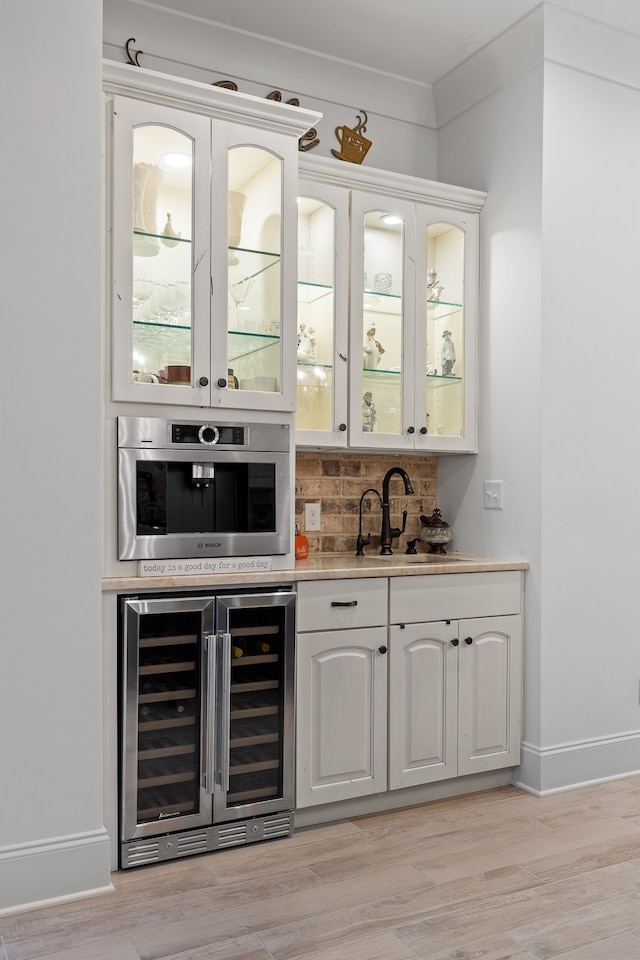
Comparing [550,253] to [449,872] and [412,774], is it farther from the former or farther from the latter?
[449,872]

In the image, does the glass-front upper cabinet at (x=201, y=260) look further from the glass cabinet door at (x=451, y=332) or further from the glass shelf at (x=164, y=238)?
the glass cabinet door at (x=451, y=332)

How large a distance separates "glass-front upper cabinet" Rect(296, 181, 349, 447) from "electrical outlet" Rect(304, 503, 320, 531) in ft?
1.23

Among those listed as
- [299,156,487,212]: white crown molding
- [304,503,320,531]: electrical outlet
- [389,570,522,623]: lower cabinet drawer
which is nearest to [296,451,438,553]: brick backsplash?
[304,503,320,531]: electrical outlet

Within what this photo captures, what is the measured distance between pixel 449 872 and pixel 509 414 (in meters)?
1.81

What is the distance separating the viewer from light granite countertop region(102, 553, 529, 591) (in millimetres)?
2578

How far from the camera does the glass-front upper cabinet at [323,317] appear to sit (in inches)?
128

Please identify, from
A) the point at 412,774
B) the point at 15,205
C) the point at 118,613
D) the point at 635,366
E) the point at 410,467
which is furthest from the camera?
the point at 410,467

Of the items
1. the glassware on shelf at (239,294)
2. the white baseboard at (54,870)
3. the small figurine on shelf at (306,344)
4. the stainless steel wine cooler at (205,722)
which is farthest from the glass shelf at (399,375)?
the white baseboard at (54,870)

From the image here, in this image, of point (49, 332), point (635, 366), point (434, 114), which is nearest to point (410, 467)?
point (635, 366)

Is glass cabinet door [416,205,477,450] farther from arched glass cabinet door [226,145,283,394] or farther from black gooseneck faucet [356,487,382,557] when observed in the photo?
arched glass cabinet door [226,145,283,394]

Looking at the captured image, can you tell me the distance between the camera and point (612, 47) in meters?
3.39

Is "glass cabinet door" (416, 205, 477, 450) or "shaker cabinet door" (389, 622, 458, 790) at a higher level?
"glass cabinet door" (416, 205, 477, 450)

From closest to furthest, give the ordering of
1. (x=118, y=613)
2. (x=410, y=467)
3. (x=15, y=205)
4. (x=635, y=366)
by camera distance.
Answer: (x=15, y=205) < (x=118, y=613) < (x=635, y=366) < (x=410, y=467)

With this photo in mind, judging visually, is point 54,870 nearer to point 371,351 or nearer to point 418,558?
point 418,558
